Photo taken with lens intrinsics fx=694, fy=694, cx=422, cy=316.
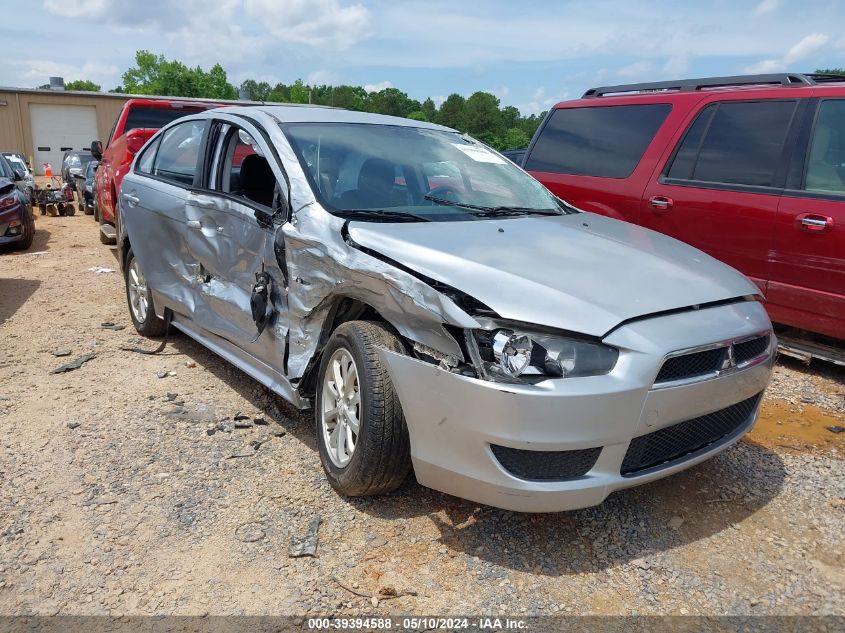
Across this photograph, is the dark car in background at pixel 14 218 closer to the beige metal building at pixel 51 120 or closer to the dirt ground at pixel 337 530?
the dirt ground at pixel 337 530

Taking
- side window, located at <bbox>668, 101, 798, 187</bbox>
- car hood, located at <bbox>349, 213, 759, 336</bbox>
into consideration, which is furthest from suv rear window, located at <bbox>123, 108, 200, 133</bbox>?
car hood, located at <bbox>349, 213, 759, 336</bbox>

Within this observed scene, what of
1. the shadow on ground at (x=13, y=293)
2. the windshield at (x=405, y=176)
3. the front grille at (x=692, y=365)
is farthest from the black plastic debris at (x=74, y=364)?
the front grille at (x=692, y=365)

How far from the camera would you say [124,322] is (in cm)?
615

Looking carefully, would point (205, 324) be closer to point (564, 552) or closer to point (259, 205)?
point (259, 205)

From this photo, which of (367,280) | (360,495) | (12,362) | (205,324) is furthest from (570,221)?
(12,362)

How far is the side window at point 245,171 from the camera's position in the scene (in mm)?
3836

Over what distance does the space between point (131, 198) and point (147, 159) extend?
1.15ft

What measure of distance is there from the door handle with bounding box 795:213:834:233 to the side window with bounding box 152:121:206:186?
154 inches

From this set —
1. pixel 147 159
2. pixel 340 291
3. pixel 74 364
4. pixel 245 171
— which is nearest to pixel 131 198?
pixel 147 159

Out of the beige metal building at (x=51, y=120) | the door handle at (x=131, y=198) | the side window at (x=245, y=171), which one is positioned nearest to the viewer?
the side window at (x=245, y=171)

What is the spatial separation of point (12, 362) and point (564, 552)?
A: 4263 mm

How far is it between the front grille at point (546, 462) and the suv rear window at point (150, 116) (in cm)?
803

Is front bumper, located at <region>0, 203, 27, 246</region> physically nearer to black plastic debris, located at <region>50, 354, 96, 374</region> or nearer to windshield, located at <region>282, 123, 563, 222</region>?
black plastic debris, located at <region>50, 354, 96, 374</region>

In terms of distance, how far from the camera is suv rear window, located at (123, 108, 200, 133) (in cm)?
918
